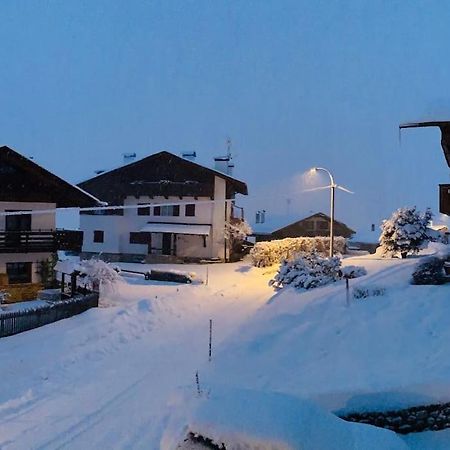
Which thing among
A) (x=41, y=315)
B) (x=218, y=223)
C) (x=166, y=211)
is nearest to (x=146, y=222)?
(x=166, y=211)

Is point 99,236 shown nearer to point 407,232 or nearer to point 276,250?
point 276,250

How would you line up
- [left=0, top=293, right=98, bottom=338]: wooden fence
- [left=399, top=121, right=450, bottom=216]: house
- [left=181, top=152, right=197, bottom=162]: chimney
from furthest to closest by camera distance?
[left=181, top=152, right=197, bottom=162]: chimney, [left=0, top=293, right=98, bottom=338]: wooden fence, [left=399, top=121, right=450, bottom=216]: house

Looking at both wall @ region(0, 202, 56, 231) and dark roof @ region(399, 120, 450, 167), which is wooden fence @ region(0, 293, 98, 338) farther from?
dark roof @ region(399, 120, 450, 167)

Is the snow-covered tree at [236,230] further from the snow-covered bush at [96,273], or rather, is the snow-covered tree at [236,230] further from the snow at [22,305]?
the snow at [22,305]

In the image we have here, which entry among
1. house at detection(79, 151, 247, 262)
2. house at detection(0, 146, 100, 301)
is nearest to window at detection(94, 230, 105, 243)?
house at detection(79, 151, 247, 262)

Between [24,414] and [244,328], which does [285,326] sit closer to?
[244,328]

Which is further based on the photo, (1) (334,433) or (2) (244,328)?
(2) (244,328)

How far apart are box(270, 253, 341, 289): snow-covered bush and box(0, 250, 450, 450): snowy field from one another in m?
1.20

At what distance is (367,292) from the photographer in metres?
15.6

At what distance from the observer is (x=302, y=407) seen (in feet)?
21.0

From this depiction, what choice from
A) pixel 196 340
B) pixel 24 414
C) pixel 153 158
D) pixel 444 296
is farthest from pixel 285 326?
pixel 153 158

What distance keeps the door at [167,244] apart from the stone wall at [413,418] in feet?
98.2

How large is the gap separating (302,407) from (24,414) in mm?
5427

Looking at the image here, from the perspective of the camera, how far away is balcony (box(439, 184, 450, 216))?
10.4m
